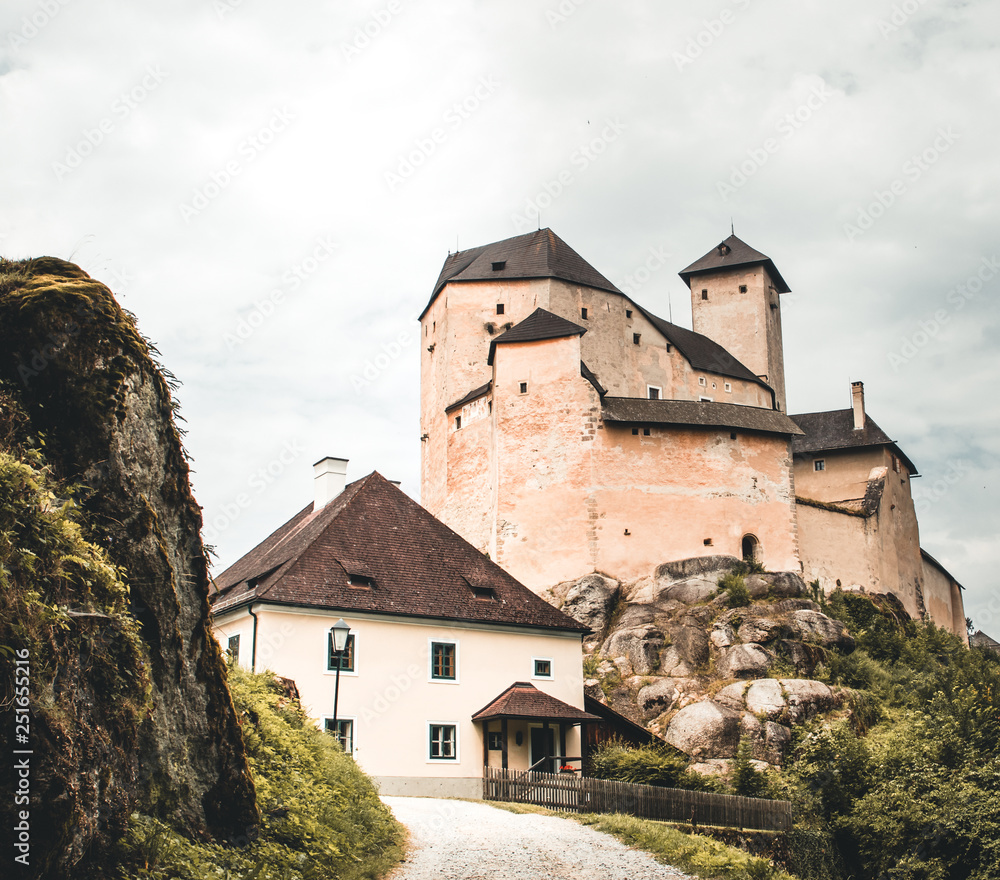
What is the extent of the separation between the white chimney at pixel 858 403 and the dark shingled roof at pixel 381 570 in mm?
28758

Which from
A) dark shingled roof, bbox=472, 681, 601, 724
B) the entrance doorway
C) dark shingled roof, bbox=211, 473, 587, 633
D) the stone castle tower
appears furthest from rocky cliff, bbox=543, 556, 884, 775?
the stone castle tower

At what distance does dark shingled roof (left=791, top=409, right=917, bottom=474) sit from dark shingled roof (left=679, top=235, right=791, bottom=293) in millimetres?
10609

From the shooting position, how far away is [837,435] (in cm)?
5169

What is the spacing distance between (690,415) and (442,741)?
1998cm

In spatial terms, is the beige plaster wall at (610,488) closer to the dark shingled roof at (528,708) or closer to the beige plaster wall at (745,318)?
the dark shingled roof at (528,708)

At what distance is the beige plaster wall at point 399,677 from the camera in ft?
79.1

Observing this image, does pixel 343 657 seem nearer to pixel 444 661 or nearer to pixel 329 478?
pixel 444 661

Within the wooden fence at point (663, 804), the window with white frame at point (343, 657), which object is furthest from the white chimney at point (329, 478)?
the wooden fence at point (663, 804)

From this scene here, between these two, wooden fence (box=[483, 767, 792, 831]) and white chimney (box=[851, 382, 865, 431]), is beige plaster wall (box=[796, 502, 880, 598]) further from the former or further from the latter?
wooden fence (box=[483, 767, 792, 831])

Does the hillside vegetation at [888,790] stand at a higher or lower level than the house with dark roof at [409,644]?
lower

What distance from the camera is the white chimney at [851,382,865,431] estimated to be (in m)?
52.0

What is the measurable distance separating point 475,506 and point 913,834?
81.1ft

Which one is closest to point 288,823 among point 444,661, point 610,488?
point 444,661

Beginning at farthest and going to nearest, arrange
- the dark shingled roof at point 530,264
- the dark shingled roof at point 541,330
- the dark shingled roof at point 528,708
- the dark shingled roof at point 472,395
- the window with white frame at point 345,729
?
the dark shingled roof at point 530,264
the dark shingled roof at point 472,395
the dark shingled roof at point 541,330
the dark shingled roof at point 528,708
the window with white frame at point 345,729
